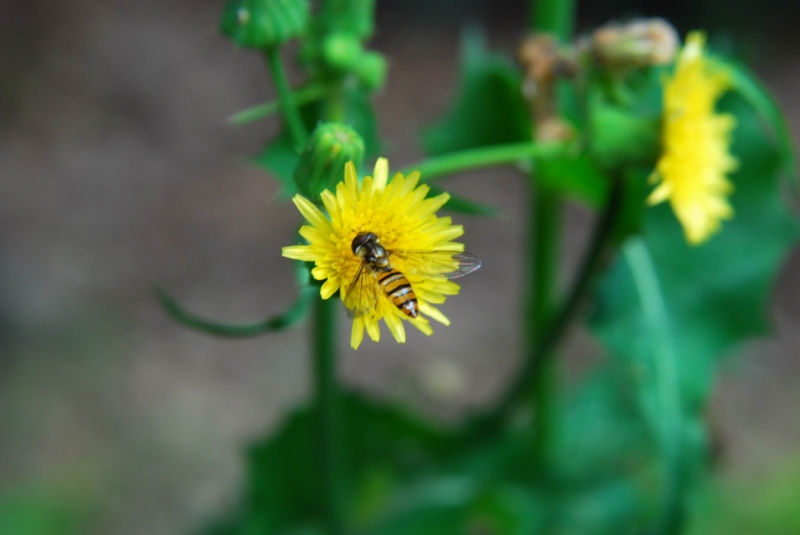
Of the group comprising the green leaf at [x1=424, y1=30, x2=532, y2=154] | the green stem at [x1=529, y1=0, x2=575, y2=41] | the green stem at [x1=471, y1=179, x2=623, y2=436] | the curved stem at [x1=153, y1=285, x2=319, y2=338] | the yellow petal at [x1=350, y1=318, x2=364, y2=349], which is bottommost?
the yellow petal at [x1=350, y1=318, x2=364, y2=349]

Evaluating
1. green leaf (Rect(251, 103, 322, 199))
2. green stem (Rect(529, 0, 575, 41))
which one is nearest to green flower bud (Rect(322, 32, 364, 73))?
green leaf (Rect(251, 103, 322, 199))

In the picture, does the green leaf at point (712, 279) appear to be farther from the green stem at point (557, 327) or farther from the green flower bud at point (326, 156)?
the green flower bud at point (326, 156)

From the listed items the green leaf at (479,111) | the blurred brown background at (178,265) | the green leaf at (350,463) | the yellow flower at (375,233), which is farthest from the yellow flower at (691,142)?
the blurred brown background at (178,265)

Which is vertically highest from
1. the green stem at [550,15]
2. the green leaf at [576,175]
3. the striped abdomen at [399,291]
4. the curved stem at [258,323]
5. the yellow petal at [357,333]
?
the green stem at [550,15]

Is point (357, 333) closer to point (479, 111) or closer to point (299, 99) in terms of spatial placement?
point (299, 99)

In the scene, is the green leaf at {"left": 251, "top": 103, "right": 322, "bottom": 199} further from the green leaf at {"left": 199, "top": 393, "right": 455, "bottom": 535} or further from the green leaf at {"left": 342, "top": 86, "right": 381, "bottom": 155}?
the green leaf at {"left": 199, "top": 393, "right": 455, "bottom": 535}

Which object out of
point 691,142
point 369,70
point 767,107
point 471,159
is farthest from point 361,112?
point 767,107

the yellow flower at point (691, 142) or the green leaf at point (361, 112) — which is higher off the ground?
the green leaf at point (361, 112)
